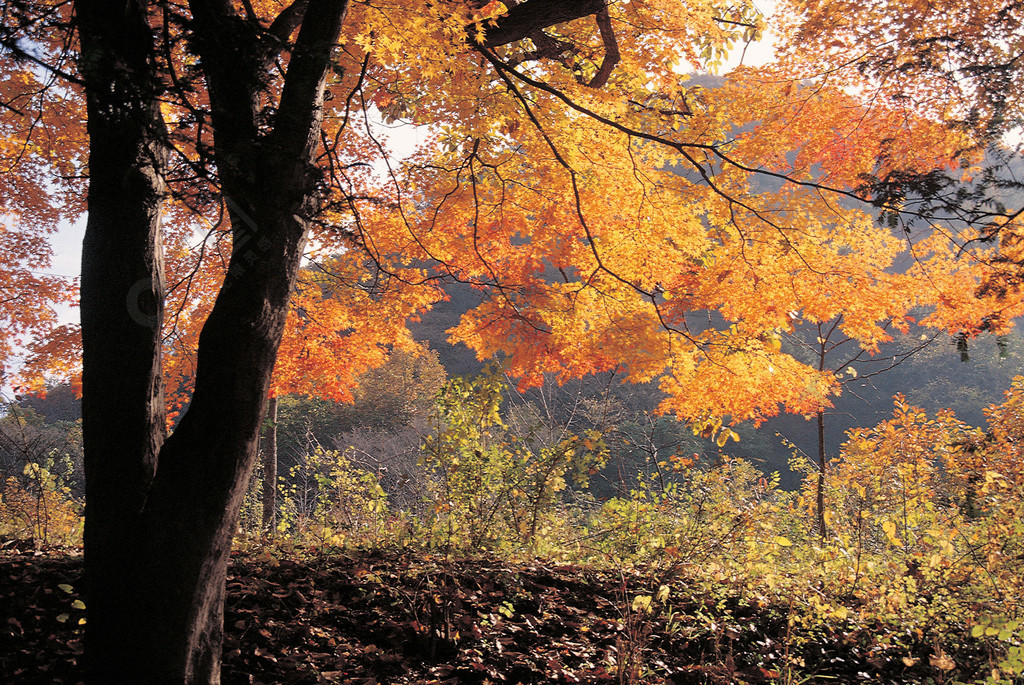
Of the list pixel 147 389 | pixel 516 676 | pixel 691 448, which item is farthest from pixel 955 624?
pixel 691 448

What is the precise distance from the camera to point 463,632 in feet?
8.39

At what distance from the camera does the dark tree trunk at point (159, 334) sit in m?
1.85

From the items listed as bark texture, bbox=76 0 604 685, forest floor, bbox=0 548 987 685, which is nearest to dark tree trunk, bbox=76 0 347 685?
bark texture, bbox=76 0 604 685

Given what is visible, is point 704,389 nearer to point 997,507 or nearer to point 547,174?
point 547,174

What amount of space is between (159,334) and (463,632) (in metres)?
1.74

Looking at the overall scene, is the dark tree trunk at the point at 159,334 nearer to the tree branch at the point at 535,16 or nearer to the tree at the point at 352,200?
the tree at the point at 352,200

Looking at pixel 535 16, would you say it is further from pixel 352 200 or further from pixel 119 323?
pixel 119 323

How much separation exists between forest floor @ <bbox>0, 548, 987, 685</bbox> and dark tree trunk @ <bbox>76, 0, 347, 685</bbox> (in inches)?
18.1

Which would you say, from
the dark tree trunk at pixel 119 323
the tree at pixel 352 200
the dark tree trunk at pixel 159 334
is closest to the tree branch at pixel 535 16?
the tree at pixel 352 200

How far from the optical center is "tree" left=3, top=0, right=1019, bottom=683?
75.2 inches

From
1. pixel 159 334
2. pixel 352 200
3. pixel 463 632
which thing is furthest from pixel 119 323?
pixel 463 632

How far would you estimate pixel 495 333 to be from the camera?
364 inches

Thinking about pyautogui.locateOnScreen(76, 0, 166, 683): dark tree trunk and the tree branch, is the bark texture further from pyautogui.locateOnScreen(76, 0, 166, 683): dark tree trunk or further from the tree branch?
the tree branch

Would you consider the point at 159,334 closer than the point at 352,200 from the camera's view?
Yes
